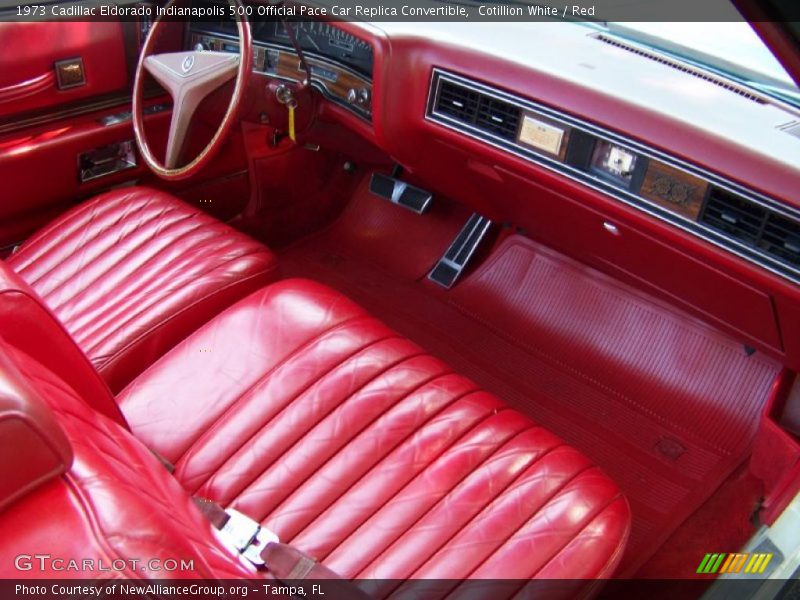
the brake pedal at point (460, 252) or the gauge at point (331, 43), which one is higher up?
the gauge at point (331, 43)

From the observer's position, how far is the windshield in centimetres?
161

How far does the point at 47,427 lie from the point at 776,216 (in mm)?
1138

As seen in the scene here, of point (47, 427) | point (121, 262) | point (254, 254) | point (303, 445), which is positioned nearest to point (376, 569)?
point (303, 445)

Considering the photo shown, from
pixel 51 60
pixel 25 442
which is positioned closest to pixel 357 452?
pixel 25 442

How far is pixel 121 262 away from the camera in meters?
1.86

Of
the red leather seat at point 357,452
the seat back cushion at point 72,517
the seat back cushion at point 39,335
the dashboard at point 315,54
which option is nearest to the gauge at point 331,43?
the dashboard at point 315,54

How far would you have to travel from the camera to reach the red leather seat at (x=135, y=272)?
5.53 ft

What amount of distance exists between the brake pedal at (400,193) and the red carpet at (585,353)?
5 centimetres

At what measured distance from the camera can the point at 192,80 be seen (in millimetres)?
2008

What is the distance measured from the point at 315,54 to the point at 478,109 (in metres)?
0.64

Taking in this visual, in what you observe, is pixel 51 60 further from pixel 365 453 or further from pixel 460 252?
pixel 365 453

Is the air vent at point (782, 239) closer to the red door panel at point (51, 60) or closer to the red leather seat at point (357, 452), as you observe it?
the red leather seat at point (357, 452)

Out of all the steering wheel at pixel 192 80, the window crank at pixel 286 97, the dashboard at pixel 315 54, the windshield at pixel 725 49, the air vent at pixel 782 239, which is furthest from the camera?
the window crank at pixel 286 97

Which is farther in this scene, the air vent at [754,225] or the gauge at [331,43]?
the gauge at [331,43]
